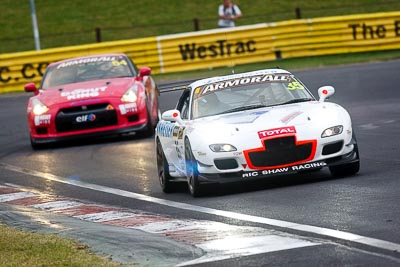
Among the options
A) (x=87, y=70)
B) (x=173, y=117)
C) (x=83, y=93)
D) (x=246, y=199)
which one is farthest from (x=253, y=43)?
(x=246, y=199)

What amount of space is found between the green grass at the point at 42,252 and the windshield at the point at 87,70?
1075 centimetres

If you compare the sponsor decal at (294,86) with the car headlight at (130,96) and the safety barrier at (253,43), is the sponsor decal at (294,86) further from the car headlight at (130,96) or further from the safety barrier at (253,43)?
the safety barrier at (253,43)

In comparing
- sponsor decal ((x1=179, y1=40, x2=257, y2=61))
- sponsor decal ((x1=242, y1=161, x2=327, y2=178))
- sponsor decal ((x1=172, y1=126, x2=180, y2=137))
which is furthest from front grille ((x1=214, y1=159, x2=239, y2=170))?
sponsor decal ((x1=179, y1=40, x2=257, y2=61))

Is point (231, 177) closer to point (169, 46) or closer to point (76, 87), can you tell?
point (76, 87)

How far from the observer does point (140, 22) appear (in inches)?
1866

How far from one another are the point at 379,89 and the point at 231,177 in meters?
12.0

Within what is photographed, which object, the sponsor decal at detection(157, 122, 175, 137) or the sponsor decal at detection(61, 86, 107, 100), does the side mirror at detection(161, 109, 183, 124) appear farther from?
the sponsor decal at detection(61, 86, 107, 100)

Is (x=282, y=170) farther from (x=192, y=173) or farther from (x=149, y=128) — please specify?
(x=149, y=128)

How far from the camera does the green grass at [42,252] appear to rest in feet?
26.9

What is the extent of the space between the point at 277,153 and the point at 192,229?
96.7 inches

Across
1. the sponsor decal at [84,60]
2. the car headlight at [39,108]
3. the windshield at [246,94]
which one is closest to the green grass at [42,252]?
the windshield at [246,94]

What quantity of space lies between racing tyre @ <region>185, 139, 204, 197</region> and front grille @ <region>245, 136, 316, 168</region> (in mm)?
574

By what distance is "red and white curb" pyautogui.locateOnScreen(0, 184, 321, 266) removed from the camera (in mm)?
8430

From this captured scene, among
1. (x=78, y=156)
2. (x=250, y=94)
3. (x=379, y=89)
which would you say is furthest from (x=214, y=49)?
(x=250, y=94)
